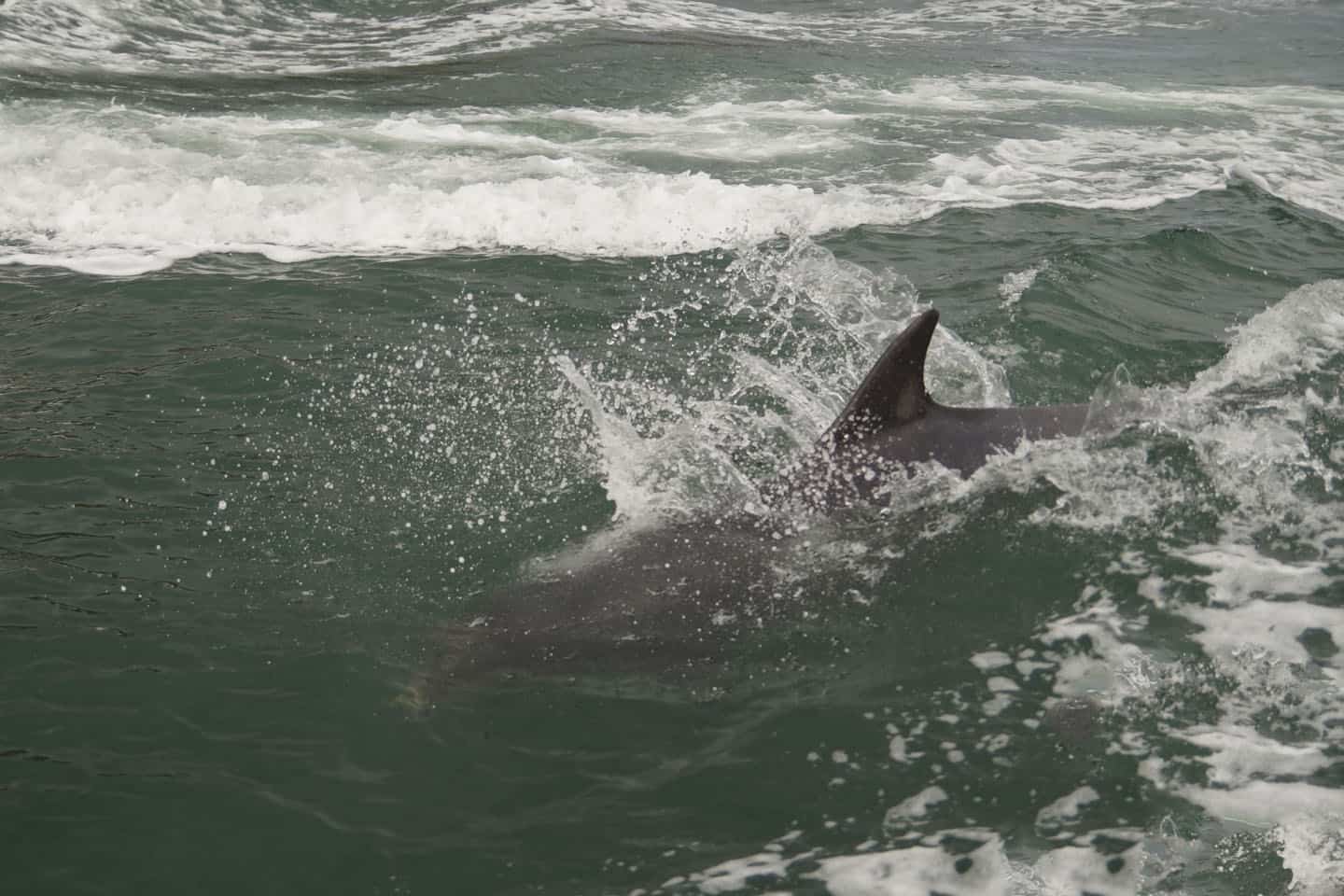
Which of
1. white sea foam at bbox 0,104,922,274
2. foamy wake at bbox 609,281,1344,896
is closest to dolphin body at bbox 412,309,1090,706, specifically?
foamy wake at bbox 609,281,1344,896

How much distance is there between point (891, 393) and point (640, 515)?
57.5 inches

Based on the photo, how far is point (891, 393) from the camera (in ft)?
21.1

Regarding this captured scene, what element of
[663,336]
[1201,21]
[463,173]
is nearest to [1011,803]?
[663,336]

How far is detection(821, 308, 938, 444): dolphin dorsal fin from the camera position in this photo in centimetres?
622

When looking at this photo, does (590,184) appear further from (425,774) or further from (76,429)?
(425,774)

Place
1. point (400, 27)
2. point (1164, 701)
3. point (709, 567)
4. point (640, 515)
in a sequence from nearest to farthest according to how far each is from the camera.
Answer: point (1164, 701) → point (709, 567) → point (640, 515) → point (400, 27)

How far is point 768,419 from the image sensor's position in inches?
319

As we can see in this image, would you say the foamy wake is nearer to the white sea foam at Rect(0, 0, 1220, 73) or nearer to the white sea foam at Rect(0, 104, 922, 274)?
the white sea foam at Rect(0, 104, 922, 274)

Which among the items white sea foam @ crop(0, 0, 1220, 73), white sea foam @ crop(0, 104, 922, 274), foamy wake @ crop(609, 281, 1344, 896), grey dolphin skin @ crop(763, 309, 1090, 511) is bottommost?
foamy wake @ crop(609, 281, 1344, 896)

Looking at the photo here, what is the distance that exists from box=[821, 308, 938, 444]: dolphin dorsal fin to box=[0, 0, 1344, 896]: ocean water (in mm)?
364

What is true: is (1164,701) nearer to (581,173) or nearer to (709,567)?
(709,567)

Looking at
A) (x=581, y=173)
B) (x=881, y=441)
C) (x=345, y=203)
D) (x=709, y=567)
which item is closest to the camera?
(x=709, y=567)

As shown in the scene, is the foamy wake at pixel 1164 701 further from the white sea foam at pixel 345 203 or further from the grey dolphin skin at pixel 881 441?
the white sea foam at pixel 345 203

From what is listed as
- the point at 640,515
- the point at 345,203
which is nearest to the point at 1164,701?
the point at 640,515
